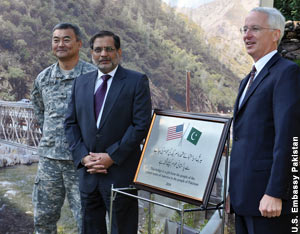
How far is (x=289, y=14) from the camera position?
28.9ft

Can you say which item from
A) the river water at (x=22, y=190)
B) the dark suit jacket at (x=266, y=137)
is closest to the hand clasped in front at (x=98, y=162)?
the dark suit jacket at (x=266, y=137)

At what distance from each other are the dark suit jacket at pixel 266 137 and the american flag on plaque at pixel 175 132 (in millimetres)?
341

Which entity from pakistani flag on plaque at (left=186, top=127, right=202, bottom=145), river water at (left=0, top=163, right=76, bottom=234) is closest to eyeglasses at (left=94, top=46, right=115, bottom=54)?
pakistani flag on plaque at (left=186, top=127, right=202, bottom=145)

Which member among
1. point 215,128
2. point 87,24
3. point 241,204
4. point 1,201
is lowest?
point 1,201

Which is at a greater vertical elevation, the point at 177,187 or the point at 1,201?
the point at 177,187

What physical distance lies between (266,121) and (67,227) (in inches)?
95.2

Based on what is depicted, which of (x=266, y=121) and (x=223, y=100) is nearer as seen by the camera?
(x=266, y=121)

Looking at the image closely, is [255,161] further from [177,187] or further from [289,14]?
[289,14]

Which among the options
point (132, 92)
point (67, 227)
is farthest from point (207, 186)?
point (67, 227)

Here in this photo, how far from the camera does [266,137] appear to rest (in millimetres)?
1449

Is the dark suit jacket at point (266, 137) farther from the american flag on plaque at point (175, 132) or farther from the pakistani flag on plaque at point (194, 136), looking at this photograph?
the american flag on plaque at point (175, 132)

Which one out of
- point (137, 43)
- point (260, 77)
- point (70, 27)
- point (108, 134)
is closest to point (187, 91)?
point (137, 43)

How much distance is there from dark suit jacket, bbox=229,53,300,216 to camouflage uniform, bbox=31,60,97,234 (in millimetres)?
1327

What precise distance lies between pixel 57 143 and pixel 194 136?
1.13 m
